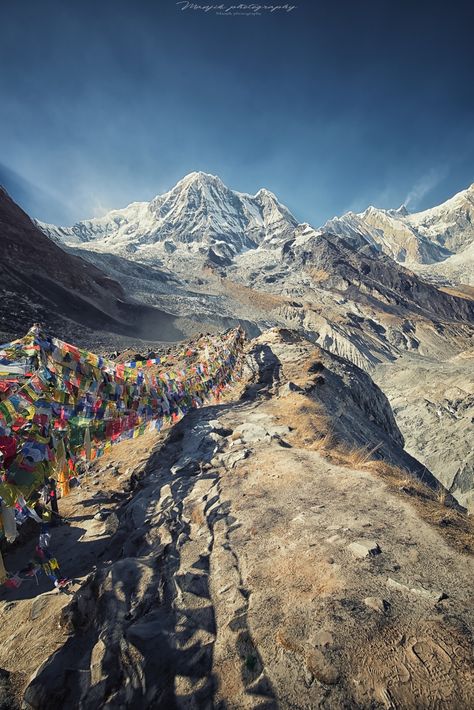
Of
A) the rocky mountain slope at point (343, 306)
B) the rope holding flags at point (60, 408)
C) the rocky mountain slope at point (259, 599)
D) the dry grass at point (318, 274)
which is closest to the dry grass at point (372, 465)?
the rocky mountain slope at point (259, 599)

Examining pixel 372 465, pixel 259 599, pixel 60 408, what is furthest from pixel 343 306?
pixel 259 599

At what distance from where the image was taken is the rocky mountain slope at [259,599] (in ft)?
8.81

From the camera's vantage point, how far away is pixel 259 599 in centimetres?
354

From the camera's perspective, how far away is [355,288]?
354 ft

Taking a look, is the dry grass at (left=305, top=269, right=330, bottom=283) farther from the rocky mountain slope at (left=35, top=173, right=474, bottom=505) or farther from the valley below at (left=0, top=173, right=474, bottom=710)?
the valley below at (left=0, top=173, right=474, bottom=710)

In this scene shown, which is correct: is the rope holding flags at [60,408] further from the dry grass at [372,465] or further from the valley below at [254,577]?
the dry grass at [372,465]

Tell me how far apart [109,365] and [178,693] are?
268 inches

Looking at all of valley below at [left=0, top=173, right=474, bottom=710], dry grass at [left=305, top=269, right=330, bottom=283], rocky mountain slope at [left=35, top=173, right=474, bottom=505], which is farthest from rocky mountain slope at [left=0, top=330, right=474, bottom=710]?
dry grass at [left=305, top=269, right=330, bottom=283]

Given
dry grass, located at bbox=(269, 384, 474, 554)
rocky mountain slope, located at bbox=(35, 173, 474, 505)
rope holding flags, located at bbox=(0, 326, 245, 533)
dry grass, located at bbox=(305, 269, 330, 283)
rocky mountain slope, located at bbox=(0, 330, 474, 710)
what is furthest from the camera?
dry grass, located at bbox=(305, 269, 330, 283)

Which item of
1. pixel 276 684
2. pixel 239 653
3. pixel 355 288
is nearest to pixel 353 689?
pixel 276 684

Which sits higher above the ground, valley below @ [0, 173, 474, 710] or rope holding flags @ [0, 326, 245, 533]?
rope holding flags @ [0, 326, 245, 533]

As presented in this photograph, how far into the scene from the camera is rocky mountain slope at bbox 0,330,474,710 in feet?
8.81

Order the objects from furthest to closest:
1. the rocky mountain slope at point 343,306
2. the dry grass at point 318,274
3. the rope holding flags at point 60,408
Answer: the dry grass at point 318,274, the rocky mountain slope at point 343,306, the rope holding flags at point 60,408

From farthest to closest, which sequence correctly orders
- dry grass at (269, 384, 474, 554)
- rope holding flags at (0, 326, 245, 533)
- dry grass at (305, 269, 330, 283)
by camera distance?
dry grass at (305, 269, 330, 283) → rope holding flags at (0, 326, 245, 533) → dry grass at (269, 384, 474, 554)
